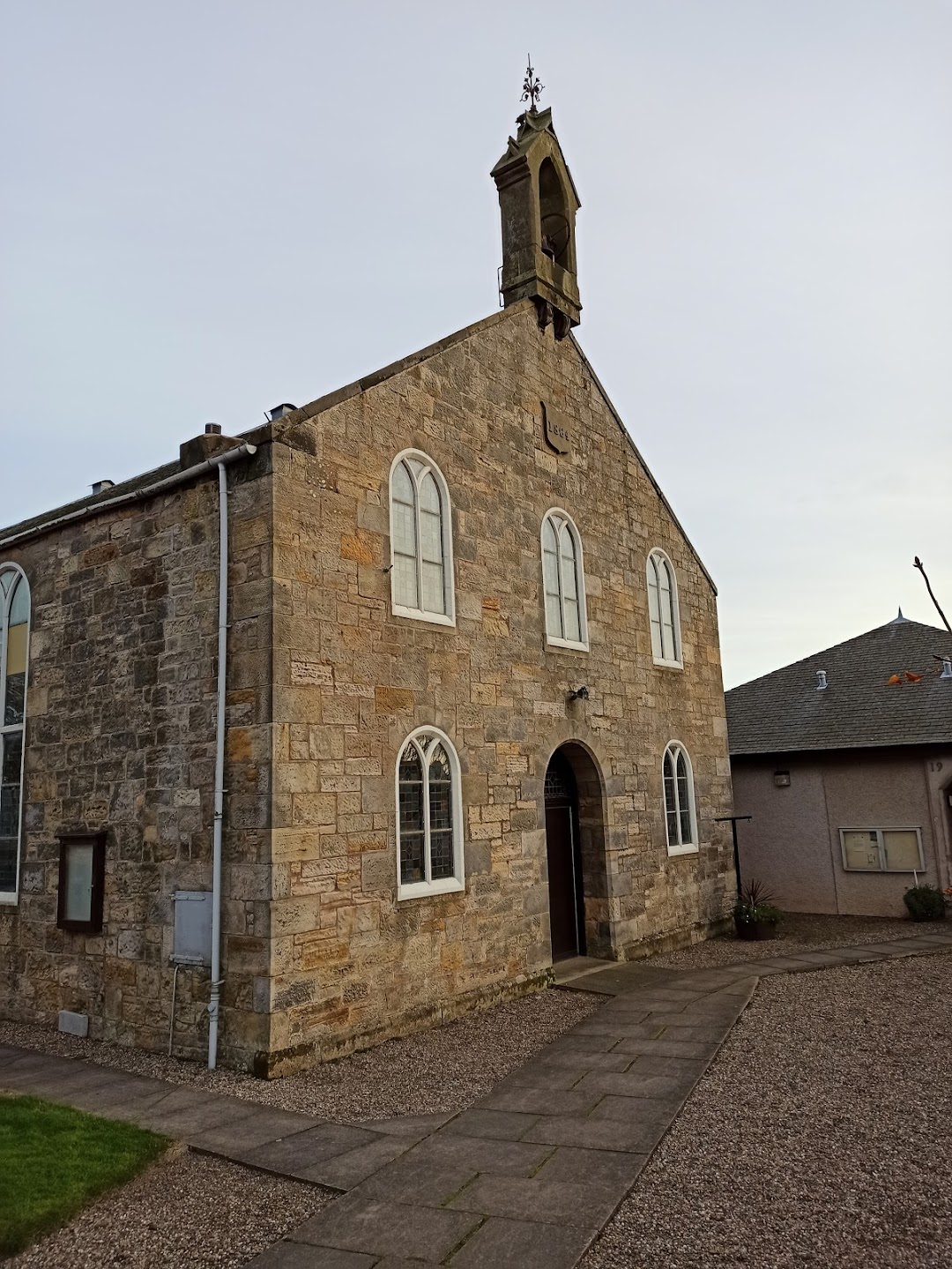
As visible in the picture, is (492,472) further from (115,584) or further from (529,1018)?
(529,1018)

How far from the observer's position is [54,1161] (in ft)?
19.0

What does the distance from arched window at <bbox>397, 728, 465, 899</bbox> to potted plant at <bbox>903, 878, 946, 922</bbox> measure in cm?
1080

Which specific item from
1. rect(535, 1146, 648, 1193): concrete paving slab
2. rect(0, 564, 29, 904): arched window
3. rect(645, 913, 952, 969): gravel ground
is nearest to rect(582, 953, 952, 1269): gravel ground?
rect(535, 1146, 648, 1193): concrete paving slab

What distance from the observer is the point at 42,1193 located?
5.35 metres

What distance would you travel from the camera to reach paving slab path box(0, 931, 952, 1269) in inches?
187

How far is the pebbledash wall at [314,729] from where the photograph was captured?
27.2ft

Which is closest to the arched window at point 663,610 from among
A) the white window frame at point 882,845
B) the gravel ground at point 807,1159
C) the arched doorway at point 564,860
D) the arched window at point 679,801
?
the arched window at point 679,801

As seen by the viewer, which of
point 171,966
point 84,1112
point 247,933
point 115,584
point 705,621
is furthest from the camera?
point 705,621

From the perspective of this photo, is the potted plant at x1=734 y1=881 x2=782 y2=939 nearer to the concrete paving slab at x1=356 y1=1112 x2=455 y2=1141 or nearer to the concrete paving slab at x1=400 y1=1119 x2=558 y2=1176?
the concrete paving slab at x1=356 y1=1112 x2=455 y2=1141

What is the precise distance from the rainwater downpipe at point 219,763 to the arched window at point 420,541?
186 centimetres

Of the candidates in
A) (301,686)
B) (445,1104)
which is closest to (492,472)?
(301,686)

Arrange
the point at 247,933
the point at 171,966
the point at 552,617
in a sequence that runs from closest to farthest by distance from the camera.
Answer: the point at 247,933 → the point at 171,966 → the point at 552,617

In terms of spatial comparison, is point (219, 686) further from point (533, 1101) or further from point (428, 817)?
point (533, 1101)

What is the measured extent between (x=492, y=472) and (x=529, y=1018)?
6.50 metres
